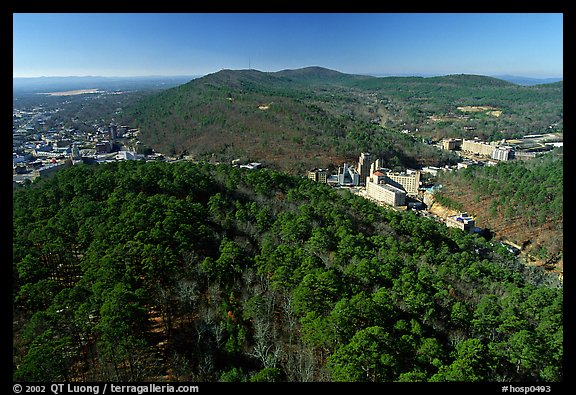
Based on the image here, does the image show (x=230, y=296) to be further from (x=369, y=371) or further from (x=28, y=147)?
(x=28, y=147)

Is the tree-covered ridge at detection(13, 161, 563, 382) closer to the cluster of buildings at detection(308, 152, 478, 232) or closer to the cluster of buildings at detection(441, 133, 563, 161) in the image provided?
the cluster of buildings at detection(308, 152, 478, 232)

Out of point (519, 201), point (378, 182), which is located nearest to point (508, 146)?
point (378, 182)

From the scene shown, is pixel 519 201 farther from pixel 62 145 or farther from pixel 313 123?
pixel 62 145

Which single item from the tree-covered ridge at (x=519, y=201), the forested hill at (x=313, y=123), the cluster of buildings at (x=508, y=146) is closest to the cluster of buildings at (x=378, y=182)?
the tree-covered ridge at (x=519, y=201)

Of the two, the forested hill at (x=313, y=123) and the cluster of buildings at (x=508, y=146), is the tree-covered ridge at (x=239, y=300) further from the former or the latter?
the cluster of buildings at (x=508, y=146)

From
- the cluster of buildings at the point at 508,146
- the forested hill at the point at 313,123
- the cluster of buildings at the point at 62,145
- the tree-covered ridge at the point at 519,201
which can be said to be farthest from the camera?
the cluster of buildings at the point at 508,146

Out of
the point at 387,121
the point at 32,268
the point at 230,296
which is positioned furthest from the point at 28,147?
the point at 387,121
